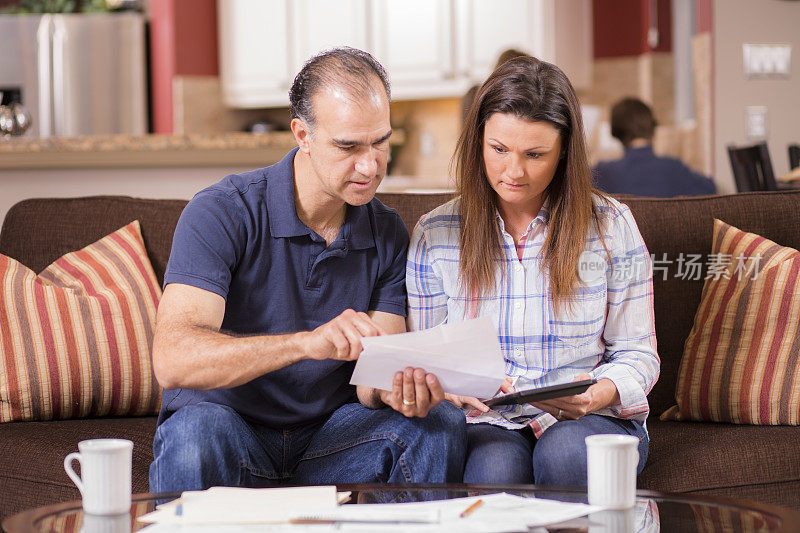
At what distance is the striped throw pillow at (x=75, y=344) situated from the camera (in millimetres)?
2162

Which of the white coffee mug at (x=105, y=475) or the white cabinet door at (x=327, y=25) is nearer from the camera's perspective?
the white coffee mug at (x=105, y=475)

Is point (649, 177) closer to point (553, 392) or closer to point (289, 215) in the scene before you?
point (289, 215)

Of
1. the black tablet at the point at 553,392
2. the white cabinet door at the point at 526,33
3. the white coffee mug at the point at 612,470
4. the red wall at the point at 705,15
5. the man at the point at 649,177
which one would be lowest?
the white coffee mug at the point at 612,470

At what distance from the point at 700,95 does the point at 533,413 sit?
2.97 meters

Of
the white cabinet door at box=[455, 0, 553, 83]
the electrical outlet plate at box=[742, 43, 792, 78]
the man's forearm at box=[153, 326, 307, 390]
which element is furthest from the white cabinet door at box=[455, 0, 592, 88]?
the man's forearm at box=[153, 326, 307, 390]

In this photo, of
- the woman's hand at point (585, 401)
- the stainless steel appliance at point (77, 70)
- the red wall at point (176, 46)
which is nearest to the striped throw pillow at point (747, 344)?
the woman's hand at point (585, 401)

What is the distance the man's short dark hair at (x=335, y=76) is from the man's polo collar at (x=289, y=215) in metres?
0.12

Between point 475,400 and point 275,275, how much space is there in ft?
1.46

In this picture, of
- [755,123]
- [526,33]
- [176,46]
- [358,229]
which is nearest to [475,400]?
[358,229]

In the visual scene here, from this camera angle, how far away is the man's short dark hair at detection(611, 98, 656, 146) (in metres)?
4.08

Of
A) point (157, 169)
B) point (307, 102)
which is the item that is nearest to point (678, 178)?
point (157, 169)

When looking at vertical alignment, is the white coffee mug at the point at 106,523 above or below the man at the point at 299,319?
below

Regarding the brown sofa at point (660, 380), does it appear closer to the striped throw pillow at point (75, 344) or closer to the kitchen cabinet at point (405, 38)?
the striped throw pillow at point (75, 344)

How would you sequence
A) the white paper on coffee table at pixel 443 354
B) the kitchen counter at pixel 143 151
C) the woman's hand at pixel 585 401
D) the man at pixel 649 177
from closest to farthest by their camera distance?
1. the white paper on coffee table at pixel 443 354
2. the woman's hand at pixel 585 401
3. the kitchen counter at pixel 143 151
4. the man at pixel 649 177
